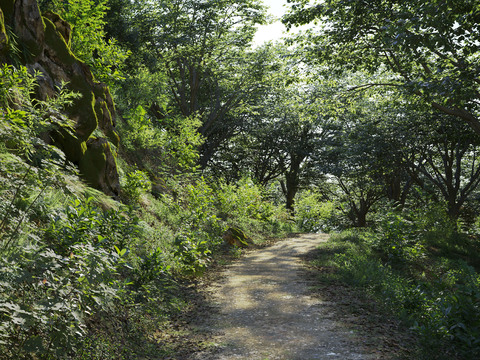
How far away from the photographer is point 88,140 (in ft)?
23.4

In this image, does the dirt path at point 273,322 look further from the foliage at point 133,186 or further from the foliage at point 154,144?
the foliage at point 154,144

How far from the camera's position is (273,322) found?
17.4 feet

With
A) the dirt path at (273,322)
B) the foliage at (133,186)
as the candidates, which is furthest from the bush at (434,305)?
the foliage at (133,186)

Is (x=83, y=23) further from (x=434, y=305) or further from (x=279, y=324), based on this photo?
(x=434, y=305)

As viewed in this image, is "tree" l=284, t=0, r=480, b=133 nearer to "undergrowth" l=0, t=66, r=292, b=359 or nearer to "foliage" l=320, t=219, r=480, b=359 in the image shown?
"foliage" l=320, t=219, r=480, b=359

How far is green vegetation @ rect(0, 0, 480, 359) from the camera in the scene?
135 inches

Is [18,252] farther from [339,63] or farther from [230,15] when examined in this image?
[230,15]

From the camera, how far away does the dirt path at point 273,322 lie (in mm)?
4277

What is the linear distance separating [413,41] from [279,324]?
6497 millimetres

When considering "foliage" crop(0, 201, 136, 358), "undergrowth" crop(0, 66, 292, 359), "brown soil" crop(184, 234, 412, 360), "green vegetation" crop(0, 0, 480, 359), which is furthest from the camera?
"brown soil" crop(184, 234, 412, 360)

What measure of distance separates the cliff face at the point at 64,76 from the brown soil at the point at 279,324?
330 cm

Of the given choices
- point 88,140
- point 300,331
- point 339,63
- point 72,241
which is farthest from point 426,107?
point 72,241

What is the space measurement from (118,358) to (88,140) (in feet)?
15.3

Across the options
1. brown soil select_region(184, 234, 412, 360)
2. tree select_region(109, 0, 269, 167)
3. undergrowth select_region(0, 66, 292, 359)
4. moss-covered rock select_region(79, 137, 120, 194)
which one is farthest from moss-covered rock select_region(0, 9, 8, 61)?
tree select_region(109, 0, 269, 167)
